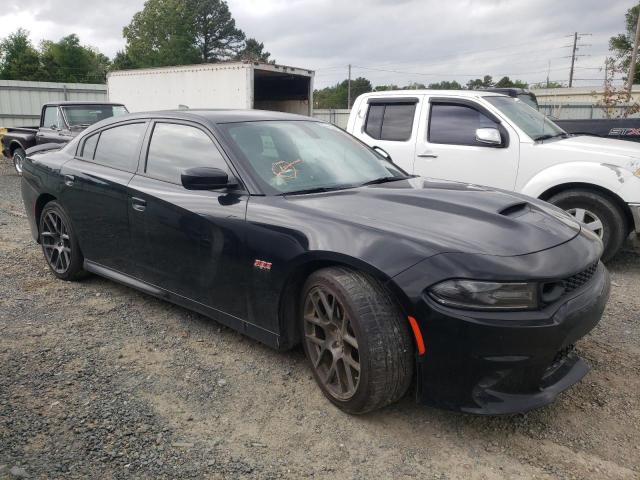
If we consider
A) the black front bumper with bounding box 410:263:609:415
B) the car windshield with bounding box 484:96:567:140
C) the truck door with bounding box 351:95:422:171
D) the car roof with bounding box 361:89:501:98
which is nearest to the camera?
the black front bumper with bounding box 410:263:609:415

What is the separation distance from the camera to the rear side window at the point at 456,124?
5.87m

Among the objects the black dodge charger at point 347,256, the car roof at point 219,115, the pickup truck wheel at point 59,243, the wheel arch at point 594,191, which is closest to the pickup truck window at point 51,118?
the pickup truck wheel at point 59,243

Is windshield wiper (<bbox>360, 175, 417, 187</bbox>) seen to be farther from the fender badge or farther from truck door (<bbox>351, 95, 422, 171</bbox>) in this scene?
truck door (<bbox>351, 95, 422, 171</bbox>)

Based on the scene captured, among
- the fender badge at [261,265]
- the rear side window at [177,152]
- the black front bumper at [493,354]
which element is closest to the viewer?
the black front bumper at [493,354]

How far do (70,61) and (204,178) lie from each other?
216 feet

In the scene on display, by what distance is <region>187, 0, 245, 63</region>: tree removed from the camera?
201 ft

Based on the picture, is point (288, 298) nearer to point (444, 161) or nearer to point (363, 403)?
point (363, 403)

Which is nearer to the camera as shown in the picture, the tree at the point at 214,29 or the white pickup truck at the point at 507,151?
the white pickup truck at the point at 507,151

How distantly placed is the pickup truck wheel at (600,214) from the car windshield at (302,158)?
7.94ft

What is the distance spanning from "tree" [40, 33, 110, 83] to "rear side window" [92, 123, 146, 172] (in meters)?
58.6

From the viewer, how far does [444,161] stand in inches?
235

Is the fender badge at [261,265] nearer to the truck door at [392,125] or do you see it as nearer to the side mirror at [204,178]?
the side mirror at [204,178]

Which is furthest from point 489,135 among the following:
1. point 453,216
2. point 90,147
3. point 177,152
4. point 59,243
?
point 59,243

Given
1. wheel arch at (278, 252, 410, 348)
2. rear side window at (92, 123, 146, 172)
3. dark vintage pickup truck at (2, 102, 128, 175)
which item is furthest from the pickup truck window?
wheel arch at (278, 252, 410, 348)
